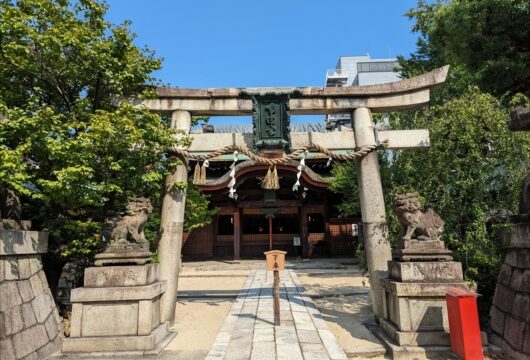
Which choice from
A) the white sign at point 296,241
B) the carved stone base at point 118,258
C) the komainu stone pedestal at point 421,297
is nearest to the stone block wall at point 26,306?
the carved stone base at point 118,258

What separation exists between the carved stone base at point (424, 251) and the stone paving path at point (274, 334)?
1.86 m

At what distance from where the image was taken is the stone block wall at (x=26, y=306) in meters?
4.77

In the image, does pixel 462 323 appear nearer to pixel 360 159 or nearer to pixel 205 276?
pixel 360 159

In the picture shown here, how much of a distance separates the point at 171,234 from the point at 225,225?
15.2m

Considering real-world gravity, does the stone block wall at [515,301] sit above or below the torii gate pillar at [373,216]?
below

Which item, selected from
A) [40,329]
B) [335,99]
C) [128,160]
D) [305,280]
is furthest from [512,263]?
[305,280]

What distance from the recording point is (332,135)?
24.7 ft

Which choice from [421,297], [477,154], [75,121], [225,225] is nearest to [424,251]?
[421,297]

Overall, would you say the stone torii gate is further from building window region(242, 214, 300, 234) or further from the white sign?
building window region(242, 214, 300, 234)

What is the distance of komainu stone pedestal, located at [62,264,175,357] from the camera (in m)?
5.48

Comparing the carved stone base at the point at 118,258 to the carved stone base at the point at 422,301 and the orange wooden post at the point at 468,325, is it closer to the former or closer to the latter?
the carved stone base at the point at 422,301

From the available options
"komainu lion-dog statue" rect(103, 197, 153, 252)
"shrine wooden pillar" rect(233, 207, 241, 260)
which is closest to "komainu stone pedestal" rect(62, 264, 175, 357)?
"komainu lion-dog statue" rect(103, 197, 153, 252)

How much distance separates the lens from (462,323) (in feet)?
15.8

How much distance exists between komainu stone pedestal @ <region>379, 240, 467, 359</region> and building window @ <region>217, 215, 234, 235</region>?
17.0m
